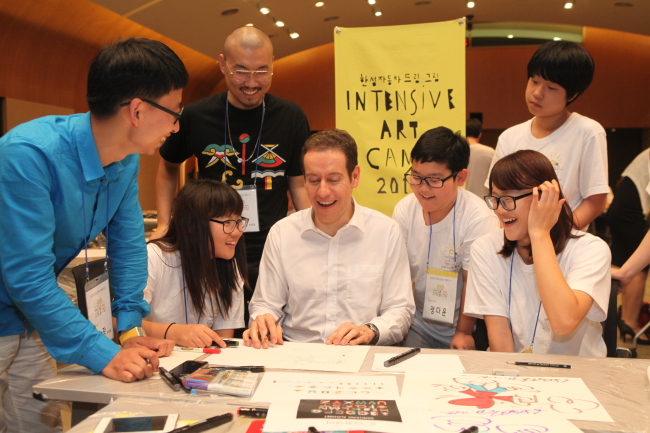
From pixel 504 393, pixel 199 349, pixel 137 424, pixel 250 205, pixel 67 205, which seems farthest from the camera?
pixel 250 205

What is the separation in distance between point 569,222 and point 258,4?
7.26 meters

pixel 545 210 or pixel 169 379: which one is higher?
pixel 545 210

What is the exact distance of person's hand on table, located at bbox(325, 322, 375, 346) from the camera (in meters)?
1.87

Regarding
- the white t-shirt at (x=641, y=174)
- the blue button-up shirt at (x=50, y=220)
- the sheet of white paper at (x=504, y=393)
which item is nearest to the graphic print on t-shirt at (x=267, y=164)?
the blue button-up shirt at (x=50, y=220)

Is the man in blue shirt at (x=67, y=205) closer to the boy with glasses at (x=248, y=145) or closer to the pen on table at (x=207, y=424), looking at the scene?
the pen on table at (x=207, y=424)

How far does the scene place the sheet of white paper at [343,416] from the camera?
45.7 inches

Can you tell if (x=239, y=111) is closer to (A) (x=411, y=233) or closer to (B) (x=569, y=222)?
(A) (x=411, y=233)

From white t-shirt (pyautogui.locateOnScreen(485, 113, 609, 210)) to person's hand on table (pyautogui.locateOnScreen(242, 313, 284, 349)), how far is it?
1531 millimetres

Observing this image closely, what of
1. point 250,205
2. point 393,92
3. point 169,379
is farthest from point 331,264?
point 393,92

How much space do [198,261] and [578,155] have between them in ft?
5.75

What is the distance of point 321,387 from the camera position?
1.40 m

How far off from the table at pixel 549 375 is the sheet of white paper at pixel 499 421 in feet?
0.20

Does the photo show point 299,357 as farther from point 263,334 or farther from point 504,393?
point 504,393

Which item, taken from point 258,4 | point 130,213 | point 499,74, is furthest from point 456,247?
point 499,74
